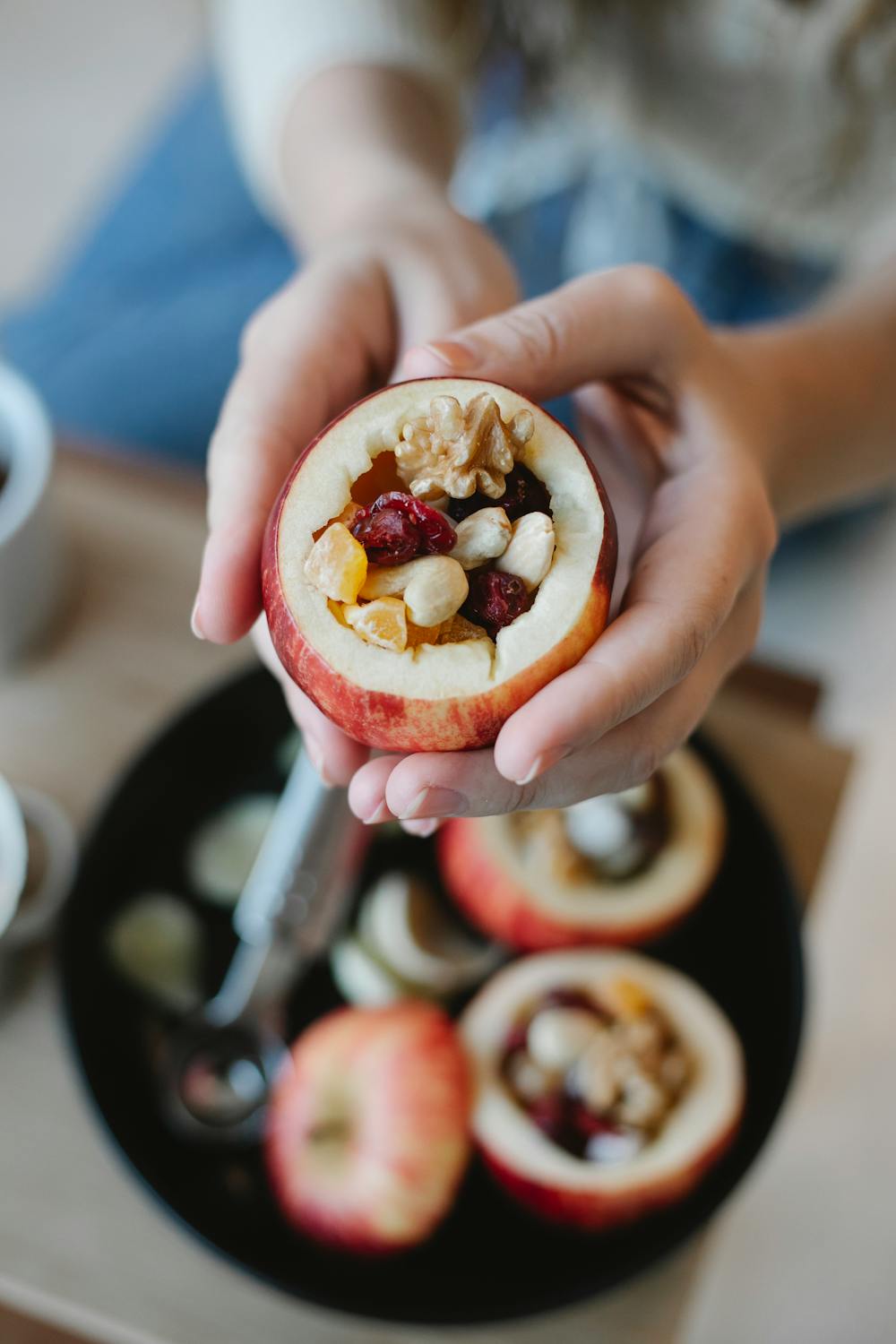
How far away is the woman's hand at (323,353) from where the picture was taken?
45 centimetres

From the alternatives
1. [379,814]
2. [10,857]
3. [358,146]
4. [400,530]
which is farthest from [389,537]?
[358,146]

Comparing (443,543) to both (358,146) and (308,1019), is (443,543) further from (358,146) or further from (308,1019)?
(358,146)

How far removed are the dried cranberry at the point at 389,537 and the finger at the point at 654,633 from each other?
70mm

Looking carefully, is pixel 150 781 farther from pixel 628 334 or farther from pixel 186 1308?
pixel 628 334

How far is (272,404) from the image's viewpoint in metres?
0.49

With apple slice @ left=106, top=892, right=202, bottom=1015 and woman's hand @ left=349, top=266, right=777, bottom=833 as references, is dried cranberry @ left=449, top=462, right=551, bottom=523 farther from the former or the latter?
apple slice @ left=106, top=892, right=202, bottom=1015

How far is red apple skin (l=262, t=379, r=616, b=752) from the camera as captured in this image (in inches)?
15.7

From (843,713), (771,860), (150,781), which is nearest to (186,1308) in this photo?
(150,781)

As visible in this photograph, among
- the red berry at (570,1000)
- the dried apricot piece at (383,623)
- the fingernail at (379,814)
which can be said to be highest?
the dried apricot piece at (383,623)

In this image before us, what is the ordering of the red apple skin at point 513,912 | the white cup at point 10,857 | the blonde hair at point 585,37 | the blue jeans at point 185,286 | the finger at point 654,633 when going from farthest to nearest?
1. the blue jeans at point 185,286
2. the blonde hair at point 585,37
3. the red apple skin at point 513,912
4. the white cup at point 10,857
5. the finger at point 654,633

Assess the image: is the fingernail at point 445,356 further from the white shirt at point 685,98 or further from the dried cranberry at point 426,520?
the white shirt at point 685,98

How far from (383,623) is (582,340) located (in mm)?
164

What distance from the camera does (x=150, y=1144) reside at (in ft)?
1.97

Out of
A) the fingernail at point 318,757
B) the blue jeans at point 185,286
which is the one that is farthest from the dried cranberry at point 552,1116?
the blue jeans at point 185,286
